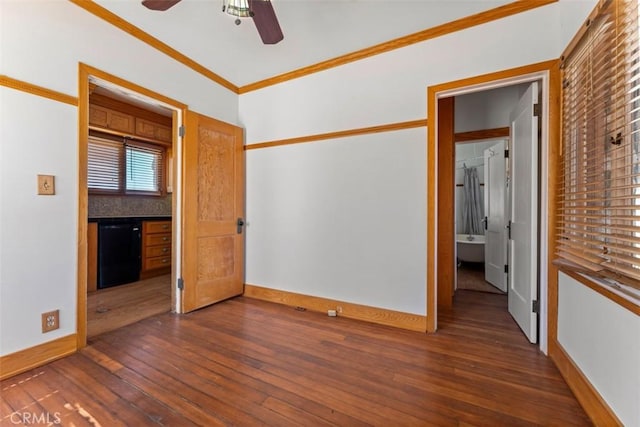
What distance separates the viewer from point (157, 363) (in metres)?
1.82

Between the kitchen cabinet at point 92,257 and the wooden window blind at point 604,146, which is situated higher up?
the wooden window blind at point 604,146

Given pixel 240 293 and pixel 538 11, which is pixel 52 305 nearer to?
pixel 240 293

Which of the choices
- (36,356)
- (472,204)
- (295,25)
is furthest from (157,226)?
(472,204)

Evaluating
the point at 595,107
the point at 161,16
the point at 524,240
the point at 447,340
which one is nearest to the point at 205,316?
the point at 447,340

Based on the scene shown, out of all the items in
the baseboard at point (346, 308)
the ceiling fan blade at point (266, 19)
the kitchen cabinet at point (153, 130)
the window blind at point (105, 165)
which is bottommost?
the baseboard at point (346, 308)

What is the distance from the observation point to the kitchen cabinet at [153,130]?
4.12 meters

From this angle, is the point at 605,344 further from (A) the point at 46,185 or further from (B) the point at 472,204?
(B) the point at 472,204

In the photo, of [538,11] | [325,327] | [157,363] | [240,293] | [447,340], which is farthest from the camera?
[240,293]

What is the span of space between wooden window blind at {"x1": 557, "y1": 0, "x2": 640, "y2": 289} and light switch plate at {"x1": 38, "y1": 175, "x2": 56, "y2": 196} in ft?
10.7

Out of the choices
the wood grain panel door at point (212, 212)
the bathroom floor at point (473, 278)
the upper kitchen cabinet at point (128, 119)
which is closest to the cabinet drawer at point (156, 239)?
the upper kitchen cabinet at point (128, 119)

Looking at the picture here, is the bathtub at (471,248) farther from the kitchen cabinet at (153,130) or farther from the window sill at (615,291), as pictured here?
the kitchen cabinet at (153,130)

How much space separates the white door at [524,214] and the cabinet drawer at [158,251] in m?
4.78

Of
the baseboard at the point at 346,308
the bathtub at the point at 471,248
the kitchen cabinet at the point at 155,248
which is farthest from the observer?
the bathtub at the point at 471,248

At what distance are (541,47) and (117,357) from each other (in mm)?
3874
